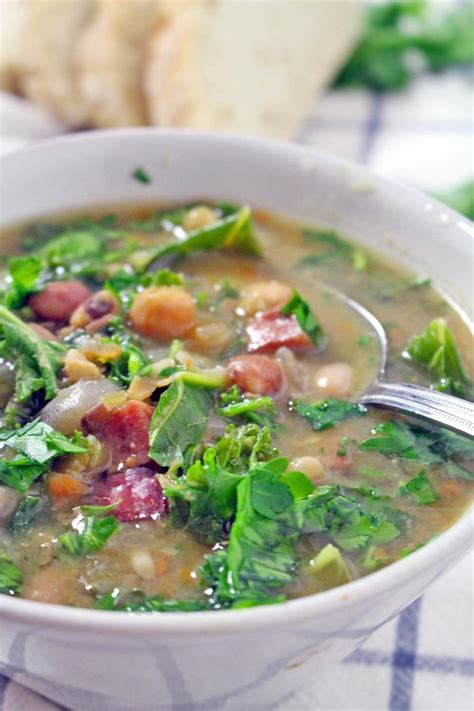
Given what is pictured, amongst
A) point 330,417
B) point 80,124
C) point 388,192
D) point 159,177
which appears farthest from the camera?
point 80,124

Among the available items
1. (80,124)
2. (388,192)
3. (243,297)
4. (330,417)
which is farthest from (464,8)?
(330,417)

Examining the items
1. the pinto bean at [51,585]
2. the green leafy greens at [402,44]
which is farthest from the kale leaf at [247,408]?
the green leafy greens at [402,44]

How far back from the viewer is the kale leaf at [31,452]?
89.7 inches

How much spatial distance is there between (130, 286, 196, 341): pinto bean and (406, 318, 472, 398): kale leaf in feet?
2.32

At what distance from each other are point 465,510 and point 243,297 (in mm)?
1075

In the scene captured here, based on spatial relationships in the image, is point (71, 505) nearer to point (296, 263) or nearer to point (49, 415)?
point (49, 415)

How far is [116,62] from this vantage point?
4656 millimetres

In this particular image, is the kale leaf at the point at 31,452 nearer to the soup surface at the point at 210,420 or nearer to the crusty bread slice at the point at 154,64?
the soup surface at the point at 210,420

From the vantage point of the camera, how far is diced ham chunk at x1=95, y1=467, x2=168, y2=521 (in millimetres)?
2217

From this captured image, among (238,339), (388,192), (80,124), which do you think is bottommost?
(80,124)

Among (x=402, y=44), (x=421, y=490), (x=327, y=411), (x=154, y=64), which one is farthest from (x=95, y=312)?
(x=402, y=44)

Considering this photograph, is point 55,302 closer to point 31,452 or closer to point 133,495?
point 31,452

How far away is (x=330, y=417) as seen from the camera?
2.59 m

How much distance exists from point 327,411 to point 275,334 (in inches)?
13.6
